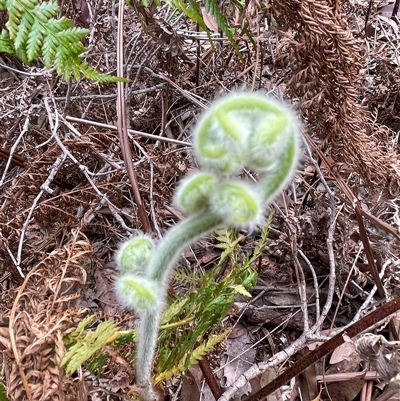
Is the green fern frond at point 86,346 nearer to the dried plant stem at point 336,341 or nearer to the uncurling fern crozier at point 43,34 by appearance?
the dried plant stem at point 336,341

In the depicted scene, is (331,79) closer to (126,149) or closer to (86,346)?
(126,149)

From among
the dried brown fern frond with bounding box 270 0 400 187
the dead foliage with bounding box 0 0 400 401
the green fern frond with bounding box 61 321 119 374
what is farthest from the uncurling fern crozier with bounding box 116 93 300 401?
the dried brown fern frond with bounding box 270 0 400 187

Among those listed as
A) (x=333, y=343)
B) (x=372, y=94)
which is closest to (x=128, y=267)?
(x=333, y=343)

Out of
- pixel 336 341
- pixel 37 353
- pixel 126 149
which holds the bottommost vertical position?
pixel 336 341

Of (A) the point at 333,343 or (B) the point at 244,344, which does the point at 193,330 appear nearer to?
(A) the point at 333,343

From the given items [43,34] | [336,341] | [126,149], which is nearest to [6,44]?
[43,34]

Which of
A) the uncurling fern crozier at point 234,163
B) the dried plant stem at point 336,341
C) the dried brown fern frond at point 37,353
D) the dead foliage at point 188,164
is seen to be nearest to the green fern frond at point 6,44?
the dead foliage at point 188,164

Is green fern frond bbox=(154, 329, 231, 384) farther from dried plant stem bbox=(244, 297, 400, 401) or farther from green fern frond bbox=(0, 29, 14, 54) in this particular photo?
green fern frond bbox=(0, 29, 14, 54)
